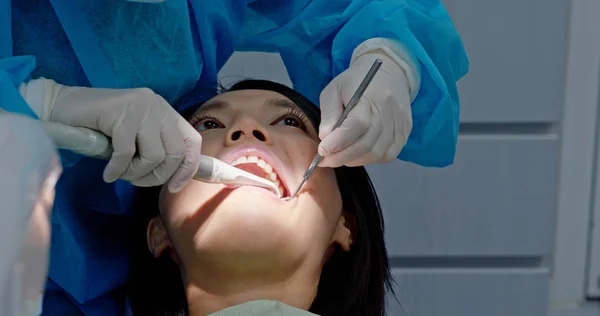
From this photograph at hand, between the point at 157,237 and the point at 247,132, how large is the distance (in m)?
0.25

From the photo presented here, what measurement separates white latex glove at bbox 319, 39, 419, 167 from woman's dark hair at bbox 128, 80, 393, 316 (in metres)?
0.13

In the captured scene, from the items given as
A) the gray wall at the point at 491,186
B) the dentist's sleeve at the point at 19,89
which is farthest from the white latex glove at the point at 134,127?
the gray wall at the point at 491,186

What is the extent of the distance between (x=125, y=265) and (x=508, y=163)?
950 mm

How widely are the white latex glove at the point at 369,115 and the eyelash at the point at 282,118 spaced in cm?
8

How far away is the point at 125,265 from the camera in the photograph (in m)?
1.49

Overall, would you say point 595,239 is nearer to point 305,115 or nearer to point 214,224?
point 305,115

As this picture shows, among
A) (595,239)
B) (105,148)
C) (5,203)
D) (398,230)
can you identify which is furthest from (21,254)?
(595,239)

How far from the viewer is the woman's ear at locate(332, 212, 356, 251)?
1.36 m

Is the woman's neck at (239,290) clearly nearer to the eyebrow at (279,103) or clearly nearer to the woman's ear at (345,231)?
the woman's ear at (345,231)

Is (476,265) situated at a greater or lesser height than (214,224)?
lesser

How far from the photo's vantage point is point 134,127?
3.48ft

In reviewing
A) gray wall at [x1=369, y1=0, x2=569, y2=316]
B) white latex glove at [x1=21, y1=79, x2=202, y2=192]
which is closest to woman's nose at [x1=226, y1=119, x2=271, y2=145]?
white latex glove at [x1=21, y1=79, x2=202, y2=192]

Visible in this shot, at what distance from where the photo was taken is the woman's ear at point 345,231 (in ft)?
4.46

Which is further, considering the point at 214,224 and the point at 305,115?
the point at 305,115
